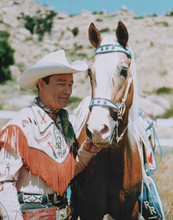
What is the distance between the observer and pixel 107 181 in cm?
295

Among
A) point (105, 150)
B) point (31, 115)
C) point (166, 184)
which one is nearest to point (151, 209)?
point (105, 150)

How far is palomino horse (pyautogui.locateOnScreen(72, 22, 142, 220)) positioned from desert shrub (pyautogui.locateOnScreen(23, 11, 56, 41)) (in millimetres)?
32127

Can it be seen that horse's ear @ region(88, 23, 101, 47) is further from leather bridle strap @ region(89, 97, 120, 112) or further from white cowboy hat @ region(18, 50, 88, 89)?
leather bridle strap @ region(89, 97, 120, 112)

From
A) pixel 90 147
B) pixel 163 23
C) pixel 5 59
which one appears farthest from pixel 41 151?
pixel 163 23

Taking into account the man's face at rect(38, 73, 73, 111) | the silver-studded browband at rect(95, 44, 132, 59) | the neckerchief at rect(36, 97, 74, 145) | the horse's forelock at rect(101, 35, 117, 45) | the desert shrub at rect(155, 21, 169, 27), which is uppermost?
the desert shrub at rect(155, 21, 169, 27)

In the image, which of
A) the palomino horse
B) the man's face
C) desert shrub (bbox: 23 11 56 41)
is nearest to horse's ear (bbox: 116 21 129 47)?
the palomino horse

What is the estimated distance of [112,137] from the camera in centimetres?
246

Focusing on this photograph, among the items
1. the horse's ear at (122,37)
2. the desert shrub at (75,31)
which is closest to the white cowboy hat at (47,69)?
the horse's ear at (122,37)

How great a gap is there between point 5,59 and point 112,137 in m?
25.0

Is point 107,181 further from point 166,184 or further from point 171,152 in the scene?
point 171,152

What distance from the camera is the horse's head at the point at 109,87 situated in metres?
2.28

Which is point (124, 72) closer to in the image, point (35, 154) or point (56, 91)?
point (56, 91)

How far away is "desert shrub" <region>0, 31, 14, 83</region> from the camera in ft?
82.0

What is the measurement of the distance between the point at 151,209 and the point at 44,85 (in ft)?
5.31
